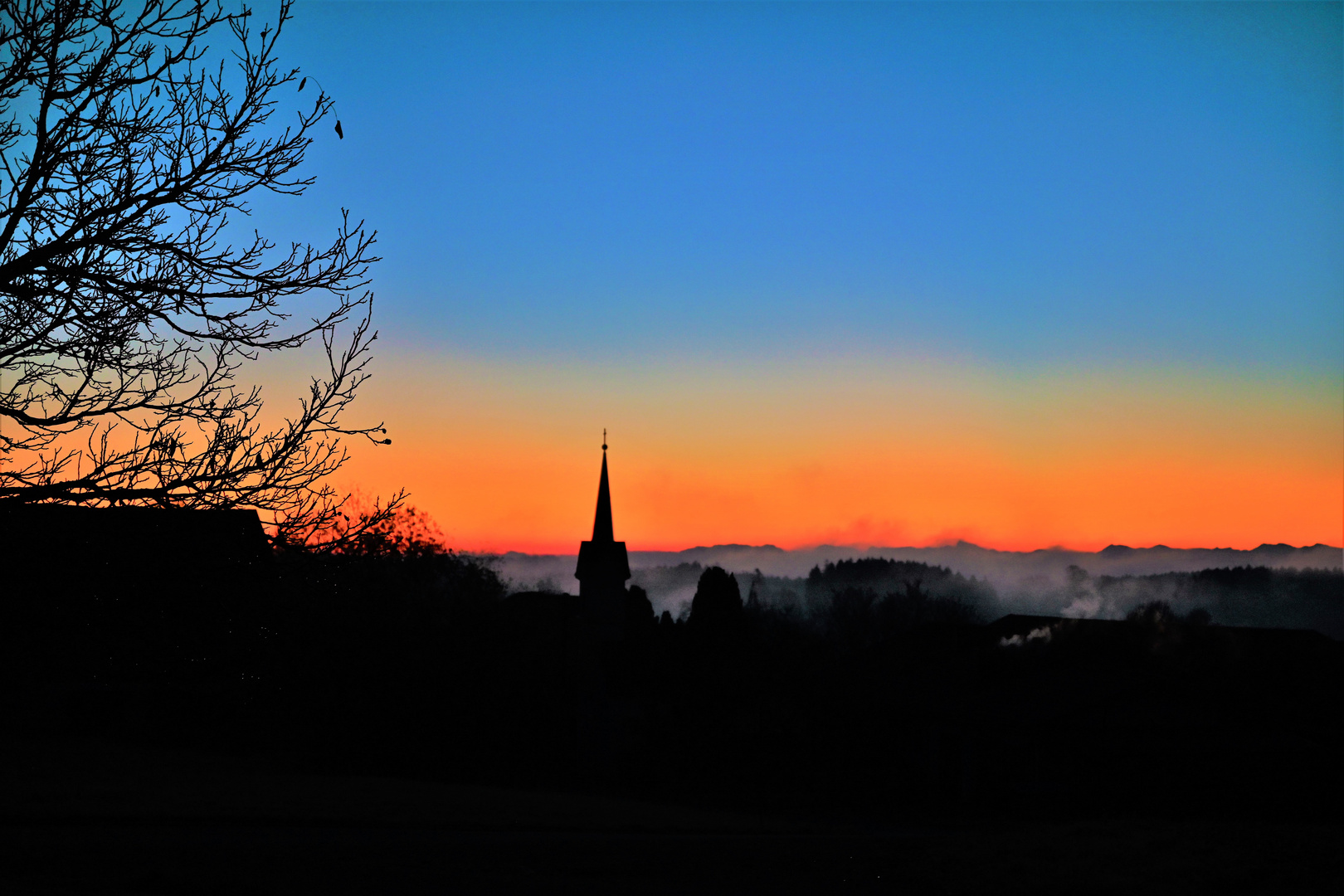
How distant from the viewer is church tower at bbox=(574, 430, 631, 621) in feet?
175

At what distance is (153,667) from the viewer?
1173 cm

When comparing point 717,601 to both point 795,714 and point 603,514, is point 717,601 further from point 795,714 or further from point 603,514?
point 795,714

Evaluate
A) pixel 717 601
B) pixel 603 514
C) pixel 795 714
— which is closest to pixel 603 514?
pixel 603 514

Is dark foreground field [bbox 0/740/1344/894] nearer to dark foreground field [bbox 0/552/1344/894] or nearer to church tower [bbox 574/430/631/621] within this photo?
dark foreground field [bbox 0/552/1344/894]

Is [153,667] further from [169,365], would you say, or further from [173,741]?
[173,741]

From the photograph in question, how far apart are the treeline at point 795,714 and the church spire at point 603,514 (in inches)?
416

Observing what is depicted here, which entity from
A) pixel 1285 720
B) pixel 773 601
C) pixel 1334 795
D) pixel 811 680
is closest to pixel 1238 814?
pixel 1334 795

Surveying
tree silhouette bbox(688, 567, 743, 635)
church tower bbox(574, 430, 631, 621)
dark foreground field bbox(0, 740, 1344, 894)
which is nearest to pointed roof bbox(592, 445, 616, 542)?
church tower bbox(574, 430, 631, 621)

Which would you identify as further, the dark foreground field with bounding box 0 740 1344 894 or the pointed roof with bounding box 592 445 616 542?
the pointed roof with bounding box 592 445 616 542

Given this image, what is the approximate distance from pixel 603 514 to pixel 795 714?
21313 millimetres

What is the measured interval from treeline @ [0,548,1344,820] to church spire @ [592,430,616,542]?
10.6m

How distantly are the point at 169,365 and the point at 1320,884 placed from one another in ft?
49.7

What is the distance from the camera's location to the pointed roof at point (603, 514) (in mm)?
56719

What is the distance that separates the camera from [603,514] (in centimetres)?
5731
